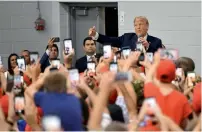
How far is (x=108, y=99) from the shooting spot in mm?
5797

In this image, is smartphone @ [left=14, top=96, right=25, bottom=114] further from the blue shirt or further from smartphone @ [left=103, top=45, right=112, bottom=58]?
smartphone @ [left=103, top=45, right=112, bottom=58]

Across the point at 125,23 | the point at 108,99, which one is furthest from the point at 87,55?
the point at 108,99

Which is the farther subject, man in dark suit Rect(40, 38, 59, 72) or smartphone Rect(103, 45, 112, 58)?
man in dark suit Rect(40, 38, 59, 72)

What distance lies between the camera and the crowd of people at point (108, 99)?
4785 millimetres

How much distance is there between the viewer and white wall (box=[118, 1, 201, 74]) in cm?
988

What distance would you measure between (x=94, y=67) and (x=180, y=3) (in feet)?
12.0

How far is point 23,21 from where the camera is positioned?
36.2 feet

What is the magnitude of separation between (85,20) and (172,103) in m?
6.29

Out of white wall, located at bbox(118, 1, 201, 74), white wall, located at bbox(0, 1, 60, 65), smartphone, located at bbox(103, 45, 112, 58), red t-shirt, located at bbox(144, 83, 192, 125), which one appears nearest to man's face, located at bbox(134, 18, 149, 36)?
smartphone, located at bbox(103, 45, 112, 58)

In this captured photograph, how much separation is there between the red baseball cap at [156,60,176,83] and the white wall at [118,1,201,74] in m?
4.40

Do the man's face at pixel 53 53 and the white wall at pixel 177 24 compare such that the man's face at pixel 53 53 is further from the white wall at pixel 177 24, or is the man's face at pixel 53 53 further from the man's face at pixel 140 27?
the white wall at pixel 177 24

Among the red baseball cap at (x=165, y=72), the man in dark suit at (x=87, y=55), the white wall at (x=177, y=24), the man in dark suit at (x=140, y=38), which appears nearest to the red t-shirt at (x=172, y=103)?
the red baseball cap at (x=165, y=72)

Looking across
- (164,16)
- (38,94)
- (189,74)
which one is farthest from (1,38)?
(38,94)

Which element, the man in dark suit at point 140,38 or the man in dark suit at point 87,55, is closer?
the man in dark suit at point 140,38
